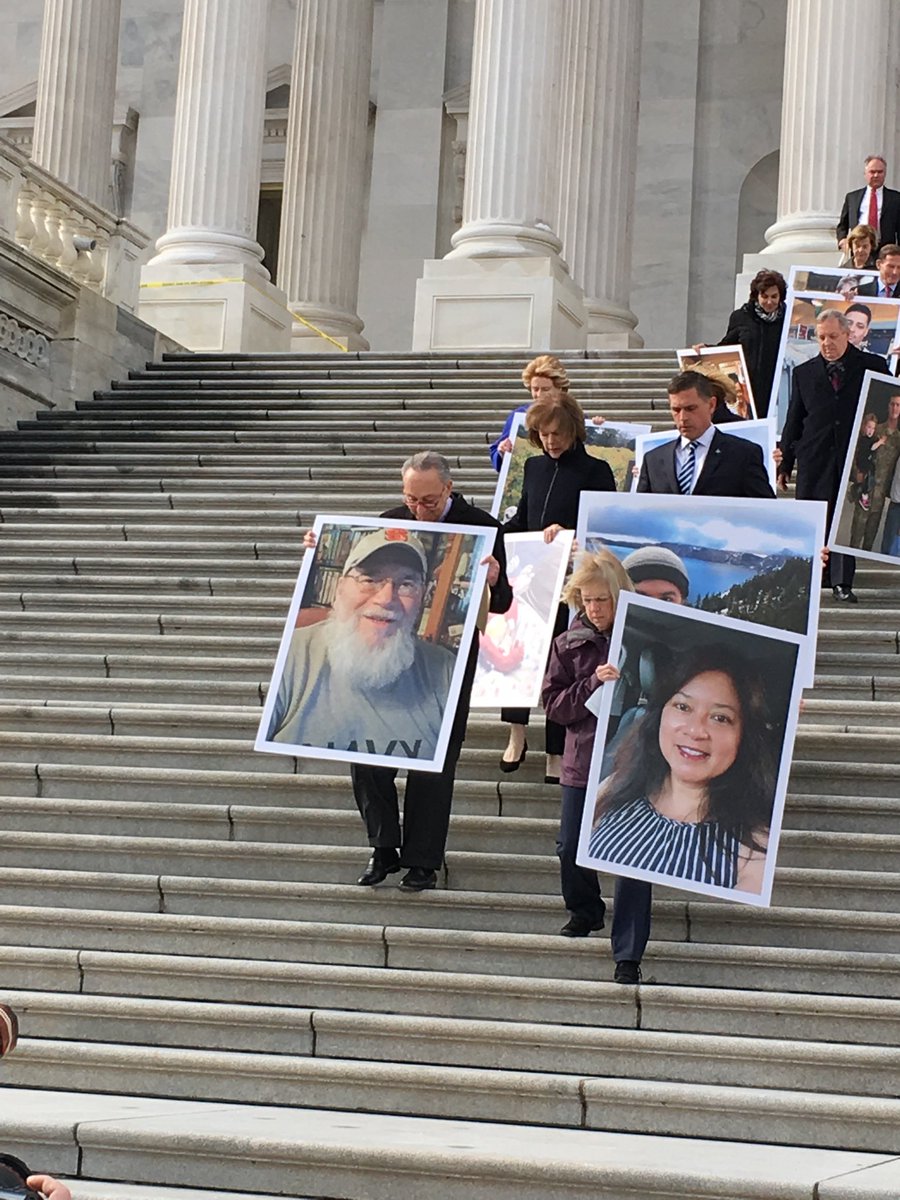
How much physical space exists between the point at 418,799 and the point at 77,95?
60.1 ft

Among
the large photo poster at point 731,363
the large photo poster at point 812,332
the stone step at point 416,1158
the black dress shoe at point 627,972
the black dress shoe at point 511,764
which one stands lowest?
the stone step at point 416,1158

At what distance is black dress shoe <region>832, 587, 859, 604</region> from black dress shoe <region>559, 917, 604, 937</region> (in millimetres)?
3887

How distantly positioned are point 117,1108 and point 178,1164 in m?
0.75

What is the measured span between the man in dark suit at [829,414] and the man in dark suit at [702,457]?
1810 mm

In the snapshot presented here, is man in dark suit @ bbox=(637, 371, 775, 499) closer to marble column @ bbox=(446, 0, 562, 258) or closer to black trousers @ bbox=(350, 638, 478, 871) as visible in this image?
black trousers @ bbox=(350, 638, 478, 871)

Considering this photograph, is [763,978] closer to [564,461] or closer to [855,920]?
[855,920]

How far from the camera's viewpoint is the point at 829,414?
1195cm

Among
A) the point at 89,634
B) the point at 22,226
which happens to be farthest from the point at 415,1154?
the point at 22,226

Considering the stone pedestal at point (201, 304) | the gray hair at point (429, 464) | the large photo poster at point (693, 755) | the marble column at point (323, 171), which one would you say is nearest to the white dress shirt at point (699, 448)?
the gray hair at point (429, 464)

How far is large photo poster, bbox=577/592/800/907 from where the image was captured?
323 inches

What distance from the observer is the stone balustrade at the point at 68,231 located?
18.6 m

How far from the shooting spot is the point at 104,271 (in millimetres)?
20328

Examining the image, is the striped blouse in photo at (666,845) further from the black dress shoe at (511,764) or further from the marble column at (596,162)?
the marble column at (596,162)

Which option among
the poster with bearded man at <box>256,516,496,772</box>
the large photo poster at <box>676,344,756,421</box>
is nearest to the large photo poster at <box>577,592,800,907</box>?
the poster with bearded man at <box>256,516,496,772</box>
